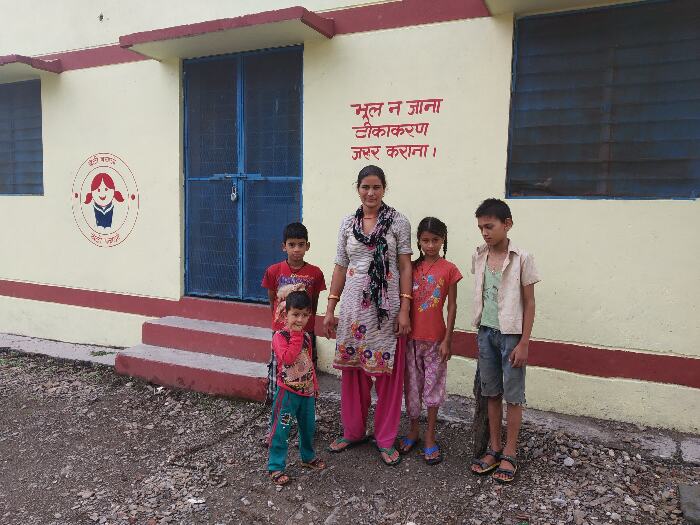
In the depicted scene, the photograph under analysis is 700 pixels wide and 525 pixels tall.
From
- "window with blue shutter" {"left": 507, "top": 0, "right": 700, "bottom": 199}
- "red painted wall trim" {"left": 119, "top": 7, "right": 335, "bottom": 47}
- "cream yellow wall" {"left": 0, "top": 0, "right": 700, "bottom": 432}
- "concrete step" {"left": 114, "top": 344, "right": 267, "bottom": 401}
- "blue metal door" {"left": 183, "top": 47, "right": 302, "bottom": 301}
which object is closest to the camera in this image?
"window with blue shutter" {"left": 507, "top": 0, "right": 700, "bottom": 199}

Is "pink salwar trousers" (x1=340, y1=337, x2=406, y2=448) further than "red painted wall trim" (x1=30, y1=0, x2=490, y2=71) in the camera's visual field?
No

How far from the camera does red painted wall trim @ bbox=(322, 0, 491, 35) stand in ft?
12.3

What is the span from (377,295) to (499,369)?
0.77 m

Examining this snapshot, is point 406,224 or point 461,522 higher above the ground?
point 406,224

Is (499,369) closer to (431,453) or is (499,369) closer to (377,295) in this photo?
(431,453)

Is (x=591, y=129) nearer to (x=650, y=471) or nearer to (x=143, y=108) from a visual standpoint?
(x=650, y=471)

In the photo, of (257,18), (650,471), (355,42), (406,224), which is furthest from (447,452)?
(257,18)

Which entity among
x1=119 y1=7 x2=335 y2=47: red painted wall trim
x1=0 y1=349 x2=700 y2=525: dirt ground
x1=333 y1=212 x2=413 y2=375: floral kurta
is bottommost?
x1=0 y1=349 x2=700 y2=525: dirt ground

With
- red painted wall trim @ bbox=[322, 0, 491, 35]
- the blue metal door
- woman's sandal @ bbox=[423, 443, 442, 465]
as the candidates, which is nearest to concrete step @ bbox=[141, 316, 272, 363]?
the blue metal door

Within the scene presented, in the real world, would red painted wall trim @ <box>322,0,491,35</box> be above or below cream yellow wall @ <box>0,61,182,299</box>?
above

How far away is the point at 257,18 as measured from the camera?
4.02 metres

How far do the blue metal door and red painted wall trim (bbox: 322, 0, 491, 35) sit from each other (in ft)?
1.64

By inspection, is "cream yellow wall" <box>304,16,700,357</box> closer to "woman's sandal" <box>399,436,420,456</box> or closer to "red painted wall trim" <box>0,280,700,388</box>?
"red painted wall trim" <box>0,280,700,388</box>

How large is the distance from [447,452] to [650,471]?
3.62ft
